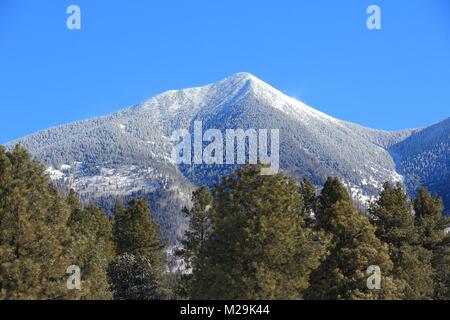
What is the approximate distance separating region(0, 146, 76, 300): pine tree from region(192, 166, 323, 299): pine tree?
6.80 m

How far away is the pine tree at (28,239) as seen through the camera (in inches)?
1005

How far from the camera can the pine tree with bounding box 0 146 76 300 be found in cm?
2553

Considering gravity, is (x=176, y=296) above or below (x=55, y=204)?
below

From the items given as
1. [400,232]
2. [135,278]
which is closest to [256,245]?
[400,232]

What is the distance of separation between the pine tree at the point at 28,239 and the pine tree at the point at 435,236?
27459mm

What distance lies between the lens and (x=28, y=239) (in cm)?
2652

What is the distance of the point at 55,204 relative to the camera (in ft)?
98.1

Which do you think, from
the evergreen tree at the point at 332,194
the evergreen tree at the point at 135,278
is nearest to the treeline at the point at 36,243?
the evergreen tree at the point at 135,278

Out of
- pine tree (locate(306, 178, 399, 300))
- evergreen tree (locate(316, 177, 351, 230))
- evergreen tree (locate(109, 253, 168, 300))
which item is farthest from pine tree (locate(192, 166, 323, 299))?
evergreen tree (locate(109, 253, 168, 300))

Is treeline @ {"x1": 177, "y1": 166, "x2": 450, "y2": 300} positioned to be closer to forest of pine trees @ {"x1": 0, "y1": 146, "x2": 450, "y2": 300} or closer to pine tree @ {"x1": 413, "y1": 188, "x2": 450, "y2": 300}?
forest of pine trees @ {"x1": 0, "y1": 146, "x2": 450, "y2": 300}

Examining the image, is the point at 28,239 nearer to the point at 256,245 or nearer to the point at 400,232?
the point at 256,245

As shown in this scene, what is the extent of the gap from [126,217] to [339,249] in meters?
24.7
